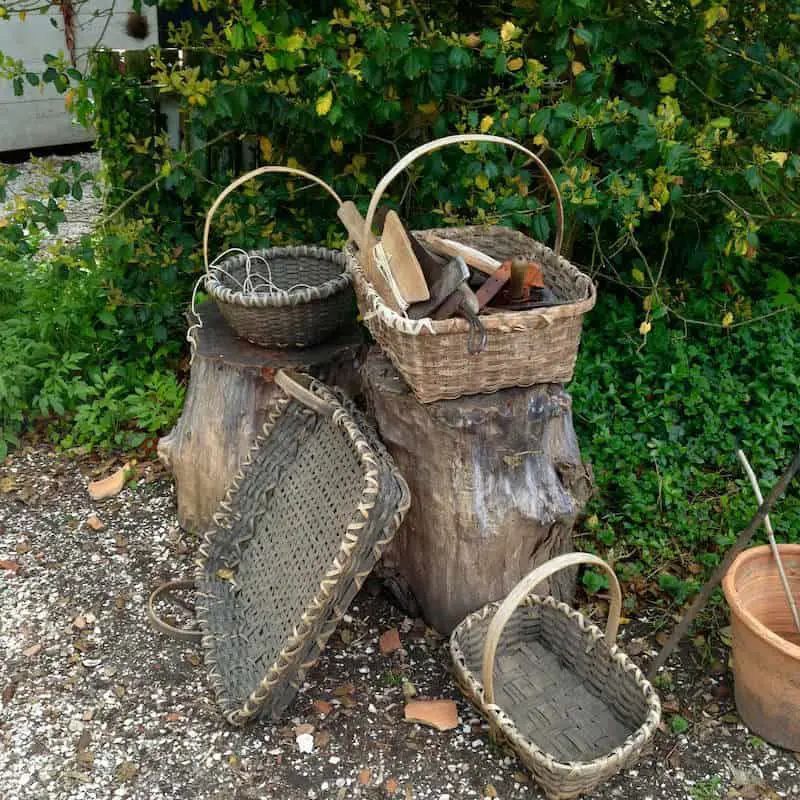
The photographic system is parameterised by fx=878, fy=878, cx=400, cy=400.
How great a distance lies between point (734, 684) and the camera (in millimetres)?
2703

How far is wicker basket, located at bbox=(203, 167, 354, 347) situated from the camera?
3.11 meters

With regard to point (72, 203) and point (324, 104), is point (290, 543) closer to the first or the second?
point (324, 104)

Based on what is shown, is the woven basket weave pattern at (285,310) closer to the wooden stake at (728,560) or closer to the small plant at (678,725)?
the wooden stake at (728,560)

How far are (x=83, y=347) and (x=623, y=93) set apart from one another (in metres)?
2.74

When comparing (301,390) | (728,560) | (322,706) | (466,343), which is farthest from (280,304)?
(728,560)

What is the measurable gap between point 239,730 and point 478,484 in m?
1.01

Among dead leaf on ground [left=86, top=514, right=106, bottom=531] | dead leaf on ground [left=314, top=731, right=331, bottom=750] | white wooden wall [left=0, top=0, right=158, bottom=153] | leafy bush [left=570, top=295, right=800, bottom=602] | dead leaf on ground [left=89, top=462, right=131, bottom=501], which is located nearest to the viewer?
dead leaf on ground [left=314, top=731, right=331, bottom=750]

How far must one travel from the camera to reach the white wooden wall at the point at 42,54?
24.0ft

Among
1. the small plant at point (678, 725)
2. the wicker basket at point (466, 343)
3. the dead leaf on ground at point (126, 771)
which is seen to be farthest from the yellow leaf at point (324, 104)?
the small plant at point (678, 725)

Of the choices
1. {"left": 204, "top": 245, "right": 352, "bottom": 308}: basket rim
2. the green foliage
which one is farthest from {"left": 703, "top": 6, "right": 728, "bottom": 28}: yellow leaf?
the green foliage

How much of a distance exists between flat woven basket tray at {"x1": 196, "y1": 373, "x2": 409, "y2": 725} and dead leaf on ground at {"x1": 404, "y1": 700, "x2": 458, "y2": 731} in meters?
0.37

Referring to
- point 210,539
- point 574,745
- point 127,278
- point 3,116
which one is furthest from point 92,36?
point 574,745

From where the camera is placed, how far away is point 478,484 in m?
2.71

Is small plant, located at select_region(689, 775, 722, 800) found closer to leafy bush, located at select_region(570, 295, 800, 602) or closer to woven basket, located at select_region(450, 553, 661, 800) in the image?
woven basket, located at select_region(450, 553, 661, 800)
